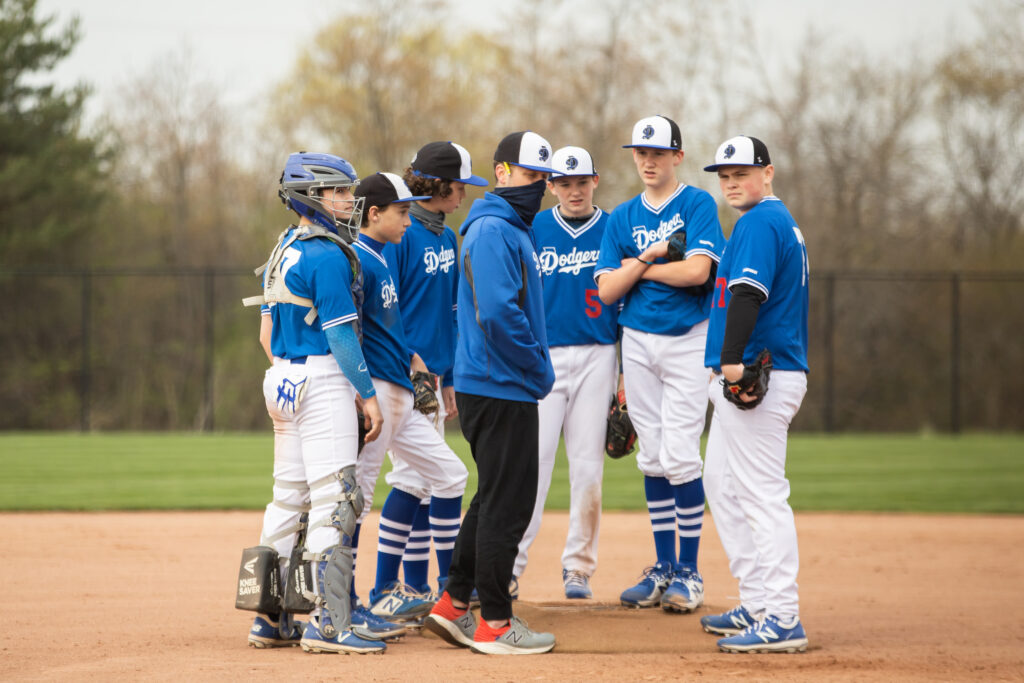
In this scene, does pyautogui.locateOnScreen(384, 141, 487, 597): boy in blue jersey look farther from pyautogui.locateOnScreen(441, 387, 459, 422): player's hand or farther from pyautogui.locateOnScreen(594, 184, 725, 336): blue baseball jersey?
pyautogui.locateOnScreen(594, 184, 725, 336): blue baseball jersey

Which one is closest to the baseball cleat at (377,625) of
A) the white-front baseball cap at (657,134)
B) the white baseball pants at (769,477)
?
the white baseball pants at (769,477)

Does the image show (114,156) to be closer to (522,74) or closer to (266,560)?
(522,74)

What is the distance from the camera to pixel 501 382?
15.9 ft

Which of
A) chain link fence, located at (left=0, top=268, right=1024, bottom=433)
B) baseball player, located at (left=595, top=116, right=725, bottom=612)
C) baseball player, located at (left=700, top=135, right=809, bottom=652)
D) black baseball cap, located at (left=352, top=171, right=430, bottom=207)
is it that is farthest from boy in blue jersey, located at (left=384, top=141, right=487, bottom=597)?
chain link fence, located at (left=0, top=268, right=1024, bottom=433)

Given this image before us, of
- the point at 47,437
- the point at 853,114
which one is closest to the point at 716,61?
the point at 853,114

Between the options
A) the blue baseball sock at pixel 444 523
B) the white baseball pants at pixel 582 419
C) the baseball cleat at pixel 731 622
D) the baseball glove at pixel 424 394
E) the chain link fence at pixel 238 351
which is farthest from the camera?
the chain link fence at pixel 238 351

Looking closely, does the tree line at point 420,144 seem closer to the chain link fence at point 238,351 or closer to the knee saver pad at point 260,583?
the chain link fence at point 238,351

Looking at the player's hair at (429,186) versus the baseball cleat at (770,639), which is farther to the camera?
the player's hair at (429,186)

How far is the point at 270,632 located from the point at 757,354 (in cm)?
265

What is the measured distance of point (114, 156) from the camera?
1096 inches

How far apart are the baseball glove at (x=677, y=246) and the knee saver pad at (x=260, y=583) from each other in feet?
8.74

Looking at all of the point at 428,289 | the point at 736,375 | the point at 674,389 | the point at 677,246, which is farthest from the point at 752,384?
the point at 428,289

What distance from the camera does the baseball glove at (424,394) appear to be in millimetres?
5504

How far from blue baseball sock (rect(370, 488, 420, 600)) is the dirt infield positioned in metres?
0.49
